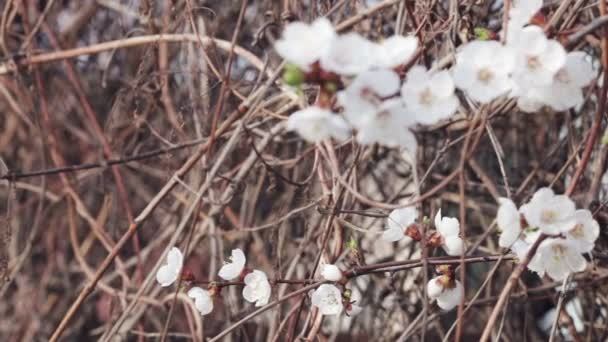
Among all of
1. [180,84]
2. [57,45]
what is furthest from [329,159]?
[57,45]

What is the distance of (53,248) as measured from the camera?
2.74 m

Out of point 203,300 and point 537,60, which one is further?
point 203,300

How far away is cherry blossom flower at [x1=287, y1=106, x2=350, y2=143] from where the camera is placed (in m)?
0.72

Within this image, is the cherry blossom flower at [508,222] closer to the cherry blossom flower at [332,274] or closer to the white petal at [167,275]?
the cherry blossom flower at [332,274]

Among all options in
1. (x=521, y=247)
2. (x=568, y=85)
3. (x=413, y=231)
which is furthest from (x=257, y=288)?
(x=568, y=85)

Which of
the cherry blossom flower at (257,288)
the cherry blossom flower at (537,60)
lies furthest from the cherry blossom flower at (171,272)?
the cherry blossom flower at (537,60)

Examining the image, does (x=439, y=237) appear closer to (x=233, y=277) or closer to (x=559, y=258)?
(x=559, y=258)

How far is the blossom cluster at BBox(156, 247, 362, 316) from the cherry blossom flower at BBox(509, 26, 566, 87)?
378 millimetres

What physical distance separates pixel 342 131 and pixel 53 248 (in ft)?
7.33

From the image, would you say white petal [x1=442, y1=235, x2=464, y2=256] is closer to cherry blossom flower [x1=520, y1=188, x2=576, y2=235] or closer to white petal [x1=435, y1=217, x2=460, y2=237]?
white petal [x1=435, y1=217, x2=460, y2=237]

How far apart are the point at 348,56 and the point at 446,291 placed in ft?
1.46

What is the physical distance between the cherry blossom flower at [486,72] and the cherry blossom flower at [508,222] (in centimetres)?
15

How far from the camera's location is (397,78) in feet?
2.39

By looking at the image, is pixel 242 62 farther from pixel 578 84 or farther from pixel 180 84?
pixel 578 84
